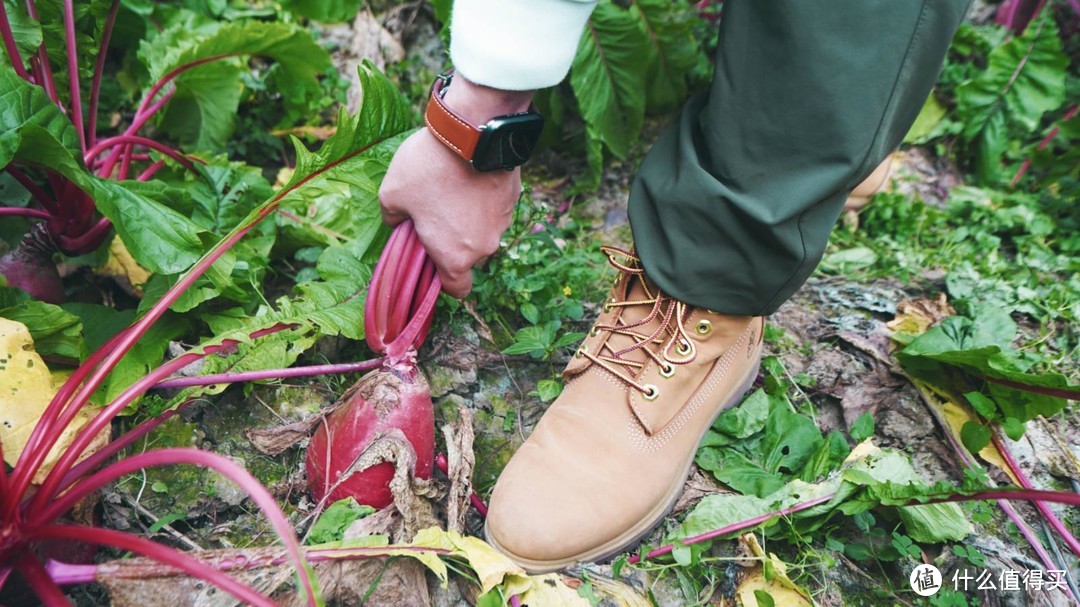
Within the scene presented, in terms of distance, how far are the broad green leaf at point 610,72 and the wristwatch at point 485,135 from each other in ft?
2.96

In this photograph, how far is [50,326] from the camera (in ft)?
4.33

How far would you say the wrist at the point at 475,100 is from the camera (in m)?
1.18

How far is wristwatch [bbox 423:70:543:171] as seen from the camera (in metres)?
1.17

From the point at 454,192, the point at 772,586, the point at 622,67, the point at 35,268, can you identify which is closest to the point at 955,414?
the point at 772,586

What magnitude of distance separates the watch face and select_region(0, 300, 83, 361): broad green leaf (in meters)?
0.88

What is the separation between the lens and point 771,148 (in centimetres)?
120

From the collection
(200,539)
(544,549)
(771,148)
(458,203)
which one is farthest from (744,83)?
(200,539)

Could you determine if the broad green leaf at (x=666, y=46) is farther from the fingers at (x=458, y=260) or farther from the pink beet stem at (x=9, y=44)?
the pink beet stem at (x=9, y=44)

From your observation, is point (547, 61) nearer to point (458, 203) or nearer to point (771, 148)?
point (458, 203)

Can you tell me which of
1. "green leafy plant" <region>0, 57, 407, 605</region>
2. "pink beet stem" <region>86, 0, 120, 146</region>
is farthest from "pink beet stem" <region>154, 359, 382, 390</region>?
"pink beet stem" <region>86, 0, 120, 146</region>

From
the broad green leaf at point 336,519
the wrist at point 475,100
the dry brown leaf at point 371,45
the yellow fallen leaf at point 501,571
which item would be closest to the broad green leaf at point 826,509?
the yellow fallen leaf at point 501,571

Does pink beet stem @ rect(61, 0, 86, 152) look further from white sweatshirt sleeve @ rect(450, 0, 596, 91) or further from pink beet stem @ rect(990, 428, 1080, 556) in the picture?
pink beet stem @ rect(990, 428, 1080, 556)

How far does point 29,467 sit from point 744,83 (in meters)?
1.36

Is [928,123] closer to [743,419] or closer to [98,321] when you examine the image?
[743,419]
